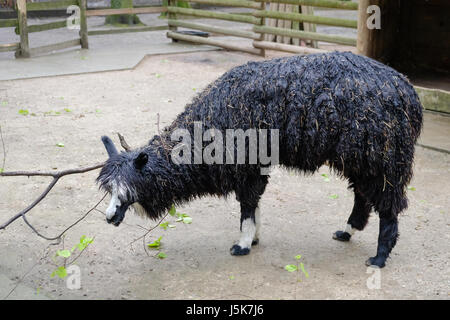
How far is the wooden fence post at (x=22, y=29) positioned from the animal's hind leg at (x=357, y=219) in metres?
9.72

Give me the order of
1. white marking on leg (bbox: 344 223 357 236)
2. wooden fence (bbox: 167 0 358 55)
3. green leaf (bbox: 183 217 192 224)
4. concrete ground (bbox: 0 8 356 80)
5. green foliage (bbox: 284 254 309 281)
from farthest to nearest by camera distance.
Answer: concrete ground (bbox: 0 8 356 80), wooden fence (bbox: 167 0 358 55), green leaf (bbox: 183 217 192 224), white marking on leg (bbox: 344 223 357 236), green foliage (bbox: 284 254 309 281)

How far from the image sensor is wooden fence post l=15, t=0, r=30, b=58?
1238cm

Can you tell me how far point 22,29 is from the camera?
1249 cm

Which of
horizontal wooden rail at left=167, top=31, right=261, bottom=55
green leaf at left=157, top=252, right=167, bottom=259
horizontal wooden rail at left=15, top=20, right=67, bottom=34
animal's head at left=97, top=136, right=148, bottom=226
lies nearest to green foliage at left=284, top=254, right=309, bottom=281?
green leaf at left=157, top=252, right=167, bottom=259

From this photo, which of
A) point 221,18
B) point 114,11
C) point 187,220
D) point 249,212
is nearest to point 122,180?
point 249,212

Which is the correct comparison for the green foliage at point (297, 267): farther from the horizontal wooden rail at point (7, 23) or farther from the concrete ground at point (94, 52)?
the horizontal wooden rail at point (7, 23)

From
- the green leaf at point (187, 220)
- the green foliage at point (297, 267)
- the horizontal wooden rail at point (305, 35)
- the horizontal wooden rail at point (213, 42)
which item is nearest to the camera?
the green foliage at point (297, 267)

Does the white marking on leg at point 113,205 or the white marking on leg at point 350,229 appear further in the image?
the white marking on leg at point 350,229

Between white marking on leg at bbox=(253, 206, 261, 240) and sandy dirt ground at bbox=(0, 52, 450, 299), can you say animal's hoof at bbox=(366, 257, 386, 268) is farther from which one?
white marking on leg at bbox=(253, 206, 261, 240)

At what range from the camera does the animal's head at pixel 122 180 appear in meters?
4.02

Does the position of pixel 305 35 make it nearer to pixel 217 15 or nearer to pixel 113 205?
pixel 217 15

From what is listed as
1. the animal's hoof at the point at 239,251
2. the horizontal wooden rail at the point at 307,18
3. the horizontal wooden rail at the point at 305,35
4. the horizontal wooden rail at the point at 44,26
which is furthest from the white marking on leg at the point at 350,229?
the horizontal wooden rail at the point at 44,26

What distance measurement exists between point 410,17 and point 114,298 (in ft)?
24.4
